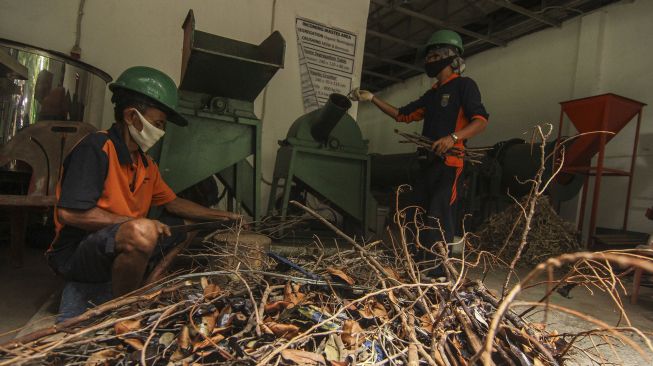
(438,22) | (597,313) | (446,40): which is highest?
(438,22)

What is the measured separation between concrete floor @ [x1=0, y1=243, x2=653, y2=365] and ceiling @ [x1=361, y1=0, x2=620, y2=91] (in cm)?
446

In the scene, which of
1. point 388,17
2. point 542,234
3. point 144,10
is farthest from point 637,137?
point 144,10

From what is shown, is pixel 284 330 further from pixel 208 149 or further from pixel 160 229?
pixel 208 149

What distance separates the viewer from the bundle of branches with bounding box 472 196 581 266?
4.27 metres

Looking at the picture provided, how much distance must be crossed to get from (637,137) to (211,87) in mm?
5063

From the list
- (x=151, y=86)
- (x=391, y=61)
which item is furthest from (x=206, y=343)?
(x=391, y=61)

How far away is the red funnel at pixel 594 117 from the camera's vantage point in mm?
4059

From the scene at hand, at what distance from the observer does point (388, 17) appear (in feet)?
21.3

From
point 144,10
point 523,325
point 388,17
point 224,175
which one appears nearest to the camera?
point 523,325

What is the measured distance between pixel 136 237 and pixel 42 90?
1.90m

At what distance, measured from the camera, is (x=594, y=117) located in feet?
13.8

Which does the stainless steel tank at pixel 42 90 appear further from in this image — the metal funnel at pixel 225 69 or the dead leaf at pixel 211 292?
the dead leaf at pixel 211 292

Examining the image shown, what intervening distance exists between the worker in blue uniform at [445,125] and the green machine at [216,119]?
1276 millimetres

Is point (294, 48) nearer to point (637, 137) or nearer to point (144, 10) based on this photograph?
point (144, 10)
